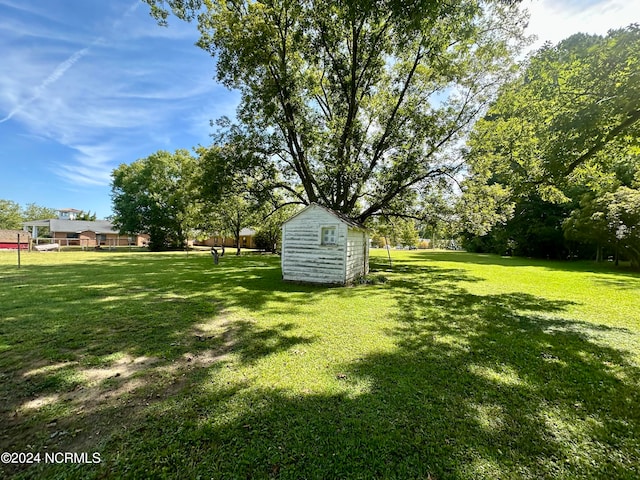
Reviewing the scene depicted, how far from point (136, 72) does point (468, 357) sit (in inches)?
611

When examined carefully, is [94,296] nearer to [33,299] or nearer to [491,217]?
[33,299]

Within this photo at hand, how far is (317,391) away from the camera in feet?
9.98

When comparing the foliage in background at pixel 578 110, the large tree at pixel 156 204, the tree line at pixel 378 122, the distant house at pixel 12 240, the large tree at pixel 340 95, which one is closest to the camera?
the foliage in background at pixel 578 110

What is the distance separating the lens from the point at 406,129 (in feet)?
43.7

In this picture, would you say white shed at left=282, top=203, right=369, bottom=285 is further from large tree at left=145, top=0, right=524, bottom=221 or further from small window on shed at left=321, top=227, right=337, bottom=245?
large tree at left=145, top=0, right=524, bottom=221

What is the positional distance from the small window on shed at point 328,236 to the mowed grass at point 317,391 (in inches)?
157

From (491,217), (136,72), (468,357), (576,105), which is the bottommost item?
(468,357)

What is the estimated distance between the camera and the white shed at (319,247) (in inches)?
393

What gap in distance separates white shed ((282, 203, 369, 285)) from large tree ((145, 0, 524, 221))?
3.78 metres

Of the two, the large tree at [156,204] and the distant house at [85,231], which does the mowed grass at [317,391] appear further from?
the distant house at [85,231]

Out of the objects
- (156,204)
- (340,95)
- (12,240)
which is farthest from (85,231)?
(340,95)

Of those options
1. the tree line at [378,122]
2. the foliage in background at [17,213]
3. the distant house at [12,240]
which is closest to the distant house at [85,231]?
the foliage in background at [17,213]

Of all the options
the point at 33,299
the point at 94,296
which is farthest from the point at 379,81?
the point at 33,299

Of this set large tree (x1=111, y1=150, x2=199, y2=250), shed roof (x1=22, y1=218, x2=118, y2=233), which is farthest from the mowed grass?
shed roof (x1=22, y1=218, x2=118, y2=233)
